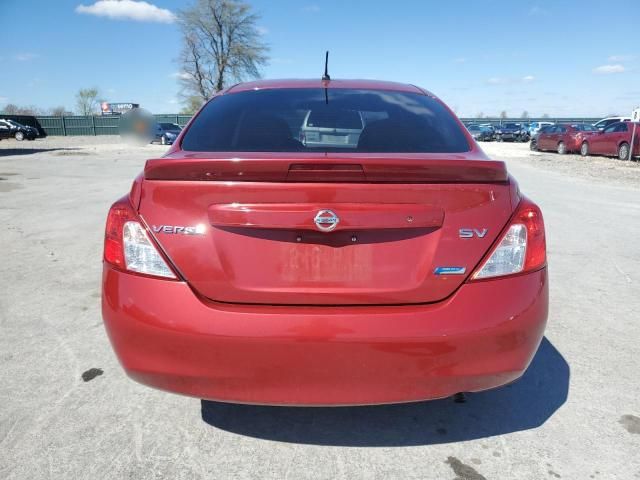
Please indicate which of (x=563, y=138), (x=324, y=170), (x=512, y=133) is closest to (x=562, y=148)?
(x=563, y=138)

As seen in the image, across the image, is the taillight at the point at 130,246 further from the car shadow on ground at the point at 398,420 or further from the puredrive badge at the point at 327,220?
the car shadow on ground at the point at 398,420

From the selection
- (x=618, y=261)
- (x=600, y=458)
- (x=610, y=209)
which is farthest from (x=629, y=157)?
(x=600, y=458)

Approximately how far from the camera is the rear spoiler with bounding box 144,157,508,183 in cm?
185

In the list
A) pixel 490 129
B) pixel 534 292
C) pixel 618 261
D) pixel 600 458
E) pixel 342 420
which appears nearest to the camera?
pixel 534 292

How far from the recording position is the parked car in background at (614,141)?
1833 centimetres

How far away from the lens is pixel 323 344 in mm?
1799

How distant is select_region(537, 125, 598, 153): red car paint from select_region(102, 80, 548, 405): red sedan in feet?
74.1

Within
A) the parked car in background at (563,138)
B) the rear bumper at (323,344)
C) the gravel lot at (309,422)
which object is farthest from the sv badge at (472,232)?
the parked car in background at (563,138)

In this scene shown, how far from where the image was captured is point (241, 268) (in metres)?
1.85

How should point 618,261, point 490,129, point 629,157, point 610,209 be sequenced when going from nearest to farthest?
point 618,261 → point 610,209 → point 629,157 → point 490,129

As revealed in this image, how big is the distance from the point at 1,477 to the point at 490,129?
5051 cm

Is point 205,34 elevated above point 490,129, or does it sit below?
above

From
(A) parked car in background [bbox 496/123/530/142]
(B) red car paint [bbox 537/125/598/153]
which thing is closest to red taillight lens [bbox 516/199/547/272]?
(B) red car paint [bbox 537/125/598/153]

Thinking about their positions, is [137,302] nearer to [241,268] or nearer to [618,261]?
[241,268]
